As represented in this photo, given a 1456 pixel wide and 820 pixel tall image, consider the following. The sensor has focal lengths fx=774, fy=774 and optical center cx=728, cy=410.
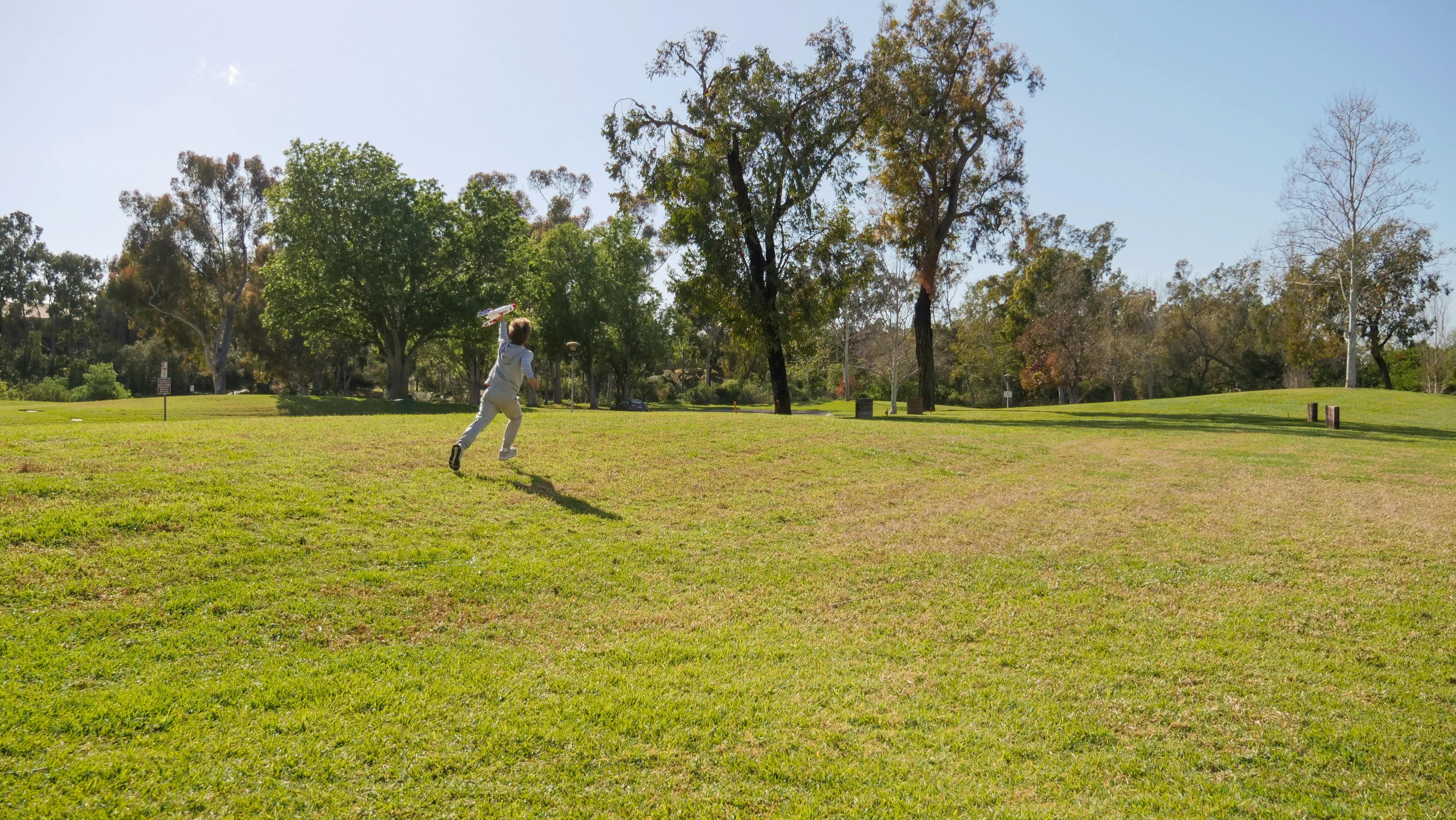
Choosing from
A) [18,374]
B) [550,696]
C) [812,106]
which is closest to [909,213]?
[812,106]

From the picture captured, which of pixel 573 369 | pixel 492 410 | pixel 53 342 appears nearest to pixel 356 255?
pixel 573 369

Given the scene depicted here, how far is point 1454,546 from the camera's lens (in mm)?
9086

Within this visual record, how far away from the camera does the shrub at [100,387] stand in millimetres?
42344

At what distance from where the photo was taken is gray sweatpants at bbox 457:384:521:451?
35.0 ft

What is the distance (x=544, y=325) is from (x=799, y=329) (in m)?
29.3

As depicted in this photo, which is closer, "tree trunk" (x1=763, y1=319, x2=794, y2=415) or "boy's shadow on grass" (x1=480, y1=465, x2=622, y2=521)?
"boy's shadow on grass" (x1=480, y1=465, x2=622, y2=521)

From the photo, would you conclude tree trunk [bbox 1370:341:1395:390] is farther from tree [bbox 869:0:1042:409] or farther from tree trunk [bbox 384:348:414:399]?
tree trunk [bbox 384:348:414:399]

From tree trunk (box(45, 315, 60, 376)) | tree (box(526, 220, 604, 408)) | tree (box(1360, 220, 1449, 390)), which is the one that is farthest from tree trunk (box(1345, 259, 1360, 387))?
tree trunk (box(45, 315, 60, 376))

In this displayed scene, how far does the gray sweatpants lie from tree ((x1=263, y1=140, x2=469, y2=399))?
30330 mm

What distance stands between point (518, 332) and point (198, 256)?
56626 millimetres

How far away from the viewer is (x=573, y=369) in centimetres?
4278

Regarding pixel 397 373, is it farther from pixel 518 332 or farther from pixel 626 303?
pixel 518 332

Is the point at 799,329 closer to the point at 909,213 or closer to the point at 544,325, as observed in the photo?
the point at 909,213

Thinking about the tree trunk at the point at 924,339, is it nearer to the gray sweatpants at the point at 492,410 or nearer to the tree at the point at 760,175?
the tree at the point at 760,175
